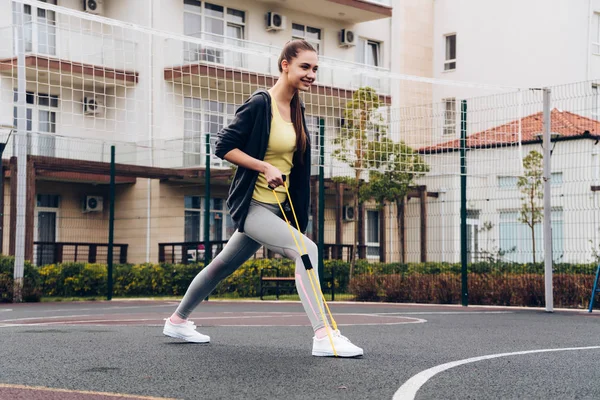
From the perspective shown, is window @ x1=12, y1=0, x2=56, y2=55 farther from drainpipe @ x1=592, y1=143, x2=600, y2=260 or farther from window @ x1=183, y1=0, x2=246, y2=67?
drainpipe @ x1=592, y1=143, x2=600, y2=260

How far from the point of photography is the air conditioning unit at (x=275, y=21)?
34344mm

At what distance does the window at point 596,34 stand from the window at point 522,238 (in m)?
22.7

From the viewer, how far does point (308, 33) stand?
120ft

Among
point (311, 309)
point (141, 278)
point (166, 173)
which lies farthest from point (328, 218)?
point (311, 309)

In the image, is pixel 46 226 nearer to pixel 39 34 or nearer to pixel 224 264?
pixel 39 34

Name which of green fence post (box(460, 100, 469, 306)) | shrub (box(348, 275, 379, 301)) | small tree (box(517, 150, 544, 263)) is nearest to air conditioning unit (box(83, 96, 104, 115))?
shrub (box(348, 275, 379, 301))

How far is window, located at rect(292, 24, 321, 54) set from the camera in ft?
119

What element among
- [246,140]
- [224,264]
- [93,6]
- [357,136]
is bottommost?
[224,264]

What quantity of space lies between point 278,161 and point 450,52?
3705 centimetres

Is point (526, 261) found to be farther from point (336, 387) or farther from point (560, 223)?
point (336, 387)

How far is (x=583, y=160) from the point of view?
45.7 feet

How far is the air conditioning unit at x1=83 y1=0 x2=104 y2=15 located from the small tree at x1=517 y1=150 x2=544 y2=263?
1526 centimetres

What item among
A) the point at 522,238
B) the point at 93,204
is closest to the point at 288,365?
the point at 522,238

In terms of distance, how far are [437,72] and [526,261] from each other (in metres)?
27.9
